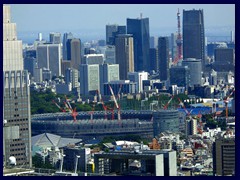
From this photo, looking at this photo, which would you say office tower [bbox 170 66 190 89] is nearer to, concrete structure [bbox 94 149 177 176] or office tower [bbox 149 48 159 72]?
office tower [bbox 149 48 159 72]

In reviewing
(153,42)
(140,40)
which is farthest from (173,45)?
(140,40)

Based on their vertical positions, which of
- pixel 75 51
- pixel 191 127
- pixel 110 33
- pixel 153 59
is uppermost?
pixel 110 33

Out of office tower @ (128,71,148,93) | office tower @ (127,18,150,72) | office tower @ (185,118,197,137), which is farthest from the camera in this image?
office tower @ (127,18,150,72)

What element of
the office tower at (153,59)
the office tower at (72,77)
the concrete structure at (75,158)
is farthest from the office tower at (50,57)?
the concrete structure at (75,158)

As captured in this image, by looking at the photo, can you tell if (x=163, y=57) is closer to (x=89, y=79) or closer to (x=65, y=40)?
(x=89, y=79)

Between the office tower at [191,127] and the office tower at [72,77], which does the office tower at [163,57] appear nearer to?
the office tower at [72,77]

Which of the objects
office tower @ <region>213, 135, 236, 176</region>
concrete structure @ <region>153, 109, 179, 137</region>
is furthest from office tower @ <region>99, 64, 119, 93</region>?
office tower @ <region>213, 135, 236, 176</region>
